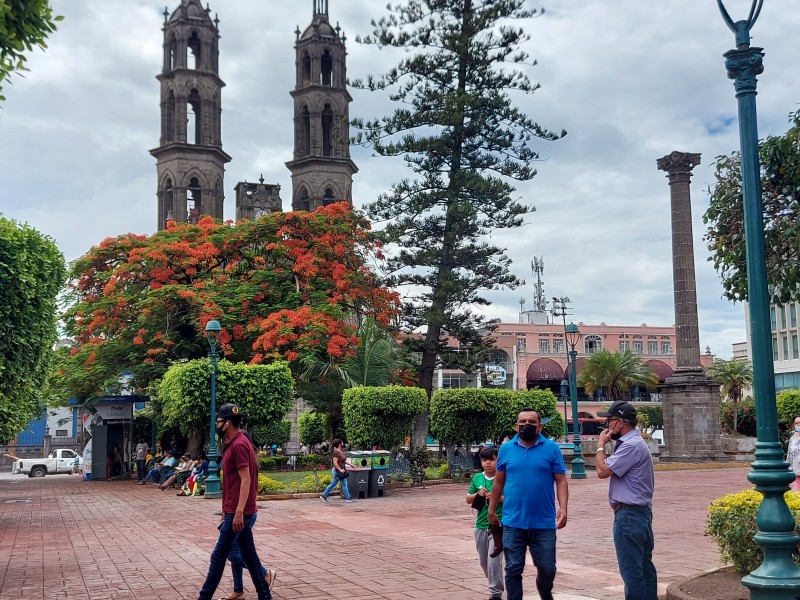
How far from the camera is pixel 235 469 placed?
7.04 m

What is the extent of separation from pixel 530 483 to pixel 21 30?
6257 millimetres

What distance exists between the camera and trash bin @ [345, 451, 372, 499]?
19.9 metres

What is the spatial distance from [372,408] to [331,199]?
124 feet

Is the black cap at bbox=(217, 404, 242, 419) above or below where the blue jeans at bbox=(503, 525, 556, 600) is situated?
above

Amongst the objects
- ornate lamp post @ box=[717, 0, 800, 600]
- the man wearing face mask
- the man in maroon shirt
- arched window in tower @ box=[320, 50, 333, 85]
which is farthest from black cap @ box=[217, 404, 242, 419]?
arched window in tower @ box=[320, 50, 333, 85]

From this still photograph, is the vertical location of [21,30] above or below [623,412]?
above

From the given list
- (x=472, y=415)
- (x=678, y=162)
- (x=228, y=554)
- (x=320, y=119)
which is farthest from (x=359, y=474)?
(x=320, y=119)

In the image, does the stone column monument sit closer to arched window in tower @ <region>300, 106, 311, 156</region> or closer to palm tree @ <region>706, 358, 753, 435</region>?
palm tree @ <region>706, 358, 753, 435</region>

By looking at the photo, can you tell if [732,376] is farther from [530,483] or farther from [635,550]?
[530,483]

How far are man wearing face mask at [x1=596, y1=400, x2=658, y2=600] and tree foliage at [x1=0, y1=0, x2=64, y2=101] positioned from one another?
A: 630cm

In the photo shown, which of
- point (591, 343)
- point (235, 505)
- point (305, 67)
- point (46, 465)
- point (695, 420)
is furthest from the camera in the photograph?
point (591, 343)

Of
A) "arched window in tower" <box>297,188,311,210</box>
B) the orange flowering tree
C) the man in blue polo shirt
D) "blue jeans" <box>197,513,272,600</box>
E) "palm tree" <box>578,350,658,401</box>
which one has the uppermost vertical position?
"arched window in tower" <box>297,188,311,210</box>

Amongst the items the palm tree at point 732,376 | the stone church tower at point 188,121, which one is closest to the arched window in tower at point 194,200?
the stone church tower at point 188,121

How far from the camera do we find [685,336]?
35.2 meters
